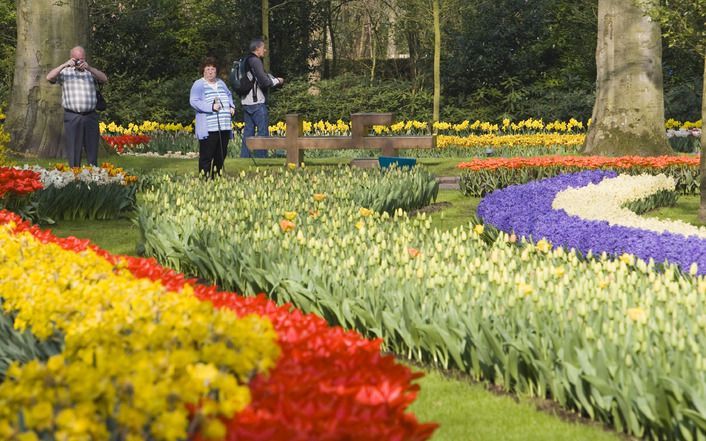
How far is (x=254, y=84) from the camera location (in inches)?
674

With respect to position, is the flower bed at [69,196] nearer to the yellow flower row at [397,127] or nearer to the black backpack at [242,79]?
the black backpack at [242,79]

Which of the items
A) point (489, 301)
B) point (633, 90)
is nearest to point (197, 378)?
point (489, 301)

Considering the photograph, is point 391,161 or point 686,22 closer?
point 686,22

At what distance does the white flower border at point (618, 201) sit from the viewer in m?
8.84

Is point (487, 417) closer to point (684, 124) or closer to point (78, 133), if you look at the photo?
point (78, 133)

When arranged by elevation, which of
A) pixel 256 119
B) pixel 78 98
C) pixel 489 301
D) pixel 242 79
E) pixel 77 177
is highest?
pixel 242 79

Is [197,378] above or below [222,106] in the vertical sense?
below

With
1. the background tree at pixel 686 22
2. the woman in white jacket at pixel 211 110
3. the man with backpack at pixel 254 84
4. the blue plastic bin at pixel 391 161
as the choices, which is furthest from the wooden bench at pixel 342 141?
the background tree at pixel 686 22

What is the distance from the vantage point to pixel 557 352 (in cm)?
499

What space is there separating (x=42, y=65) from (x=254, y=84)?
317 centimetres

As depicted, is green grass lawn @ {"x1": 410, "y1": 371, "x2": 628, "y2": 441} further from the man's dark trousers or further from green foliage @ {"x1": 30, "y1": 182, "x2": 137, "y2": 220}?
Result: the man's dark trousers

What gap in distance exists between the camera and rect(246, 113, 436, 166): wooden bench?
15.7m

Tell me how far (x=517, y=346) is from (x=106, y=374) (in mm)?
2388

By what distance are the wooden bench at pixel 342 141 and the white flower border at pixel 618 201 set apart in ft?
11.7
